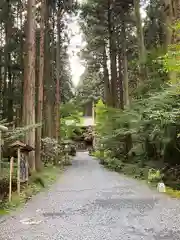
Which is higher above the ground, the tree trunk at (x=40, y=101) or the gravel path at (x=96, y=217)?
the tree trunk at (x=40, y=101)

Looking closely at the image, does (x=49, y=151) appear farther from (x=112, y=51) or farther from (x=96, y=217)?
(x=96, y=217)

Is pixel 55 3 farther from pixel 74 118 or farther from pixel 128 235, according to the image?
pixel 128 235

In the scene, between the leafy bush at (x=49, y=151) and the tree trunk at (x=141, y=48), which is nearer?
the tree trunk at (x=141, y=48)

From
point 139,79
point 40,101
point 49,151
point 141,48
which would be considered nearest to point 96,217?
point 40,101

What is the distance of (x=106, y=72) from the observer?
98.5 ft

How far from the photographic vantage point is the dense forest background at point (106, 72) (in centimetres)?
1444

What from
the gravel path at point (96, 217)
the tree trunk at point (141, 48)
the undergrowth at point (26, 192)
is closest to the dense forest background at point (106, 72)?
the tree trunk at point (141, 48)

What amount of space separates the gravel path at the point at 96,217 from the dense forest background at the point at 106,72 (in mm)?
2558

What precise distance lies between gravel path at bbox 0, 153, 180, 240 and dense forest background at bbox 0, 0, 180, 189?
2.56 metres

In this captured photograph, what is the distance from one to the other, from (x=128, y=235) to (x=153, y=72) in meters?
12.1

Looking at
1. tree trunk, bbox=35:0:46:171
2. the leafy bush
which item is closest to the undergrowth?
tree trunk, bbox=35:0:46:171

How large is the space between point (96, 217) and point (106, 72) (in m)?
23.0

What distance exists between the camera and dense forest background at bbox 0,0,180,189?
14442 millimetres

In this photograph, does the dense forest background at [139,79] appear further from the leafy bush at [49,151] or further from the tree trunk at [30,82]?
the tree trunk at [30,82]
